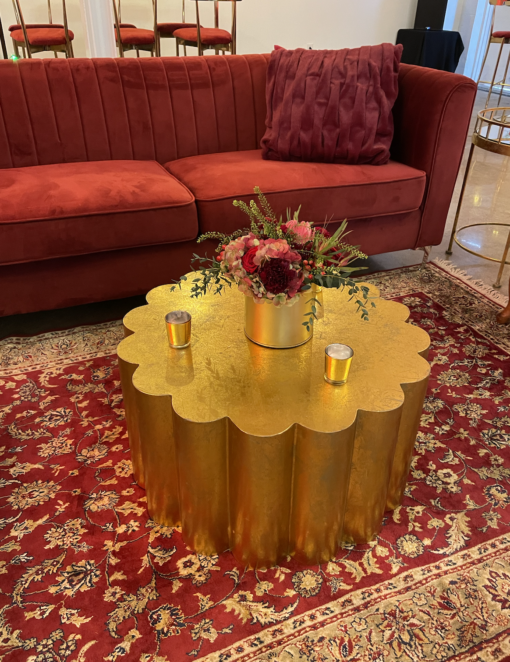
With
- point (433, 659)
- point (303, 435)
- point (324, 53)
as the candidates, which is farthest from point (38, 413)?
point (324, 53)

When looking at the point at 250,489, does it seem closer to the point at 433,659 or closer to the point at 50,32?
the point at 433,659

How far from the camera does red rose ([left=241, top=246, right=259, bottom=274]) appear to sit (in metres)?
1.12

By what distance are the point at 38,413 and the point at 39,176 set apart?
0.96 metres

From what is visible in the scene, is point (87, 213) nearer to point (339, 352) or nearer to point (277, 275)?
point (277, 275)

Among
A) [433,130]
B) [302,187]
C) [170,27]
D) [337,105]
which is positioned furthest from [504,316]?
[170,27]

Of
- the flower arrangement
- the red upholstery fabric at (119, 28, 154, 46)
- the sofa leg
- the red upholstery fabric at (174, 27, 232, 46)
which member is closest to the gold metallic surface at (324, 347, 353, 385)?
the flower arrangement

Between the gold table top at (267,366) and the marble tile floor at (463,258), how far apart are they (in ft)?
2.55

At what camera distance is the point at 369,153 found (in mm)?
2279

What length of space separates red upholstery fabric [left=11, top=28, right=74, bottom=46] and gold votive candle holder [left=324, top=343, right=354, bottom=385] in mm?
3534

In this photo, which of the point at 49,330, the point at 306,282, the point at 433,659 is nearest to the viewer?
the point at 433,659

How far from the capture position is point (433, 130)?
223cm

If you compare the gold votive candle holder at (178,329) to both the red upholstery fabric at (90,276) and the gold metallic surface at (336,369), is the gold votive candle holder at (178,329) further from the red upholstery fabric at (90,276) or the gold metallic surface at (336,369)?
the red upholstery fabric at (90,276)

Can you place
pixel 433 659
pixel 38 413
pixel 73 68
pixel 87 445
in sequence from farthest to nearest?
pixel 73 68 → pixel 38 413 → pixel 87 445 → pixel 433 659

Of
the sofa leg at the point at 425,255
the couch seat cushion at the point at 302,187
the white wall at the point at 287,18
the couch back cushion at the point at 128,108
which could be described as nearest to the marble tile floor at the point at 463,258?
the sofa leg at the point at 425,255
